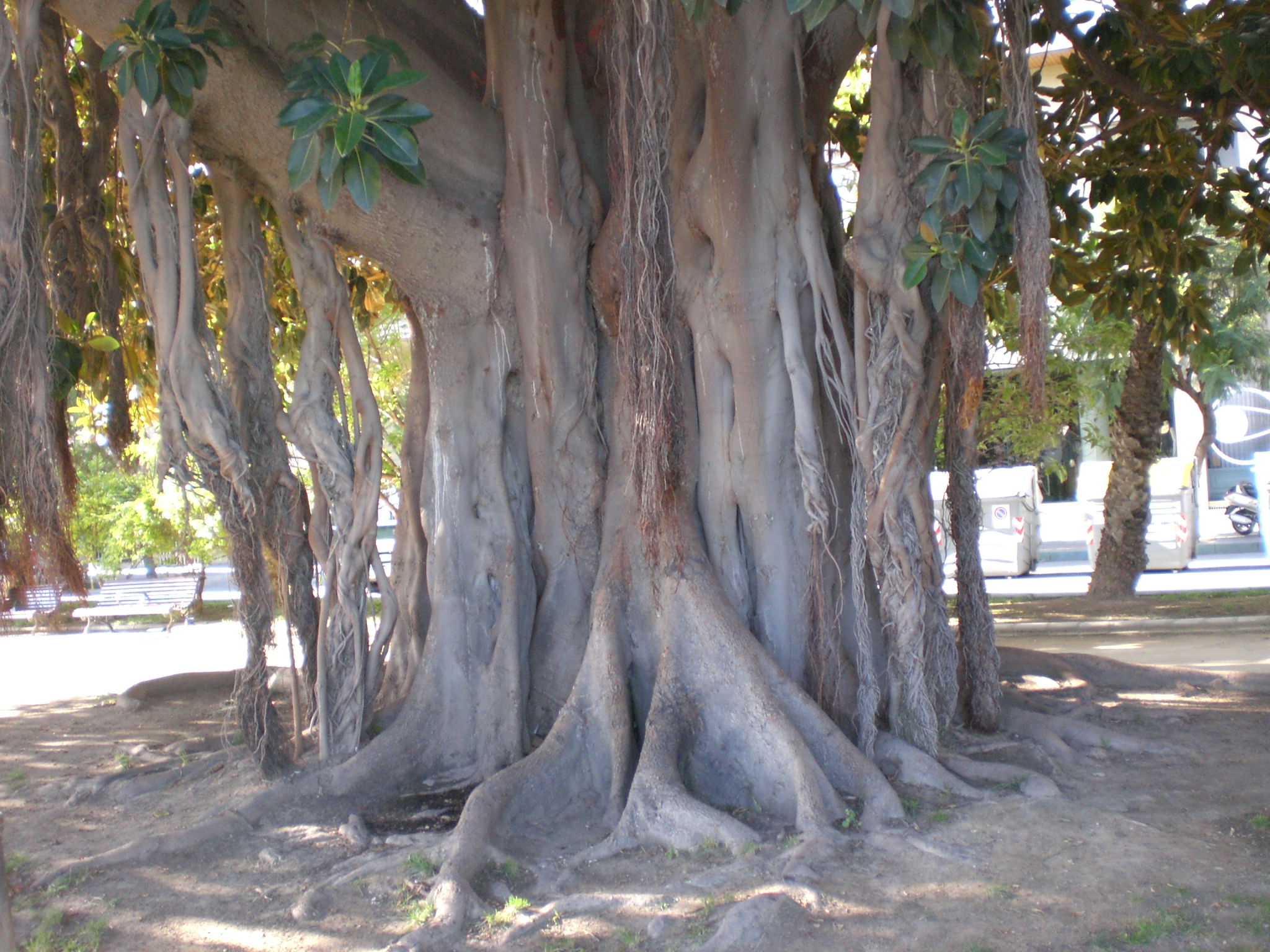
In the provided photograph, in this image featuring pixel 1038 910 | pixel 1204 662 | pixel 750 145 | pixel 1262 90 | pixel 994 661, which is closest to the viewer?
pixel 1038 910

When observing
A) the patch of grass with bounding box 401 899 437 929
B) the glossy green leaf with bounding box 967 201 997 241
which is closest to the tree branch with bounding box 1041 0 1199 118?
the glossy green leaf with bounding box 967 201 997 241

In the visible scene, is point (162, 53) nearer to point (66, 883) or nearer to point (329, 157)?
point (329, 157)

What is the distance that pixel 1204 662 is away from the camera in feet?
24.7

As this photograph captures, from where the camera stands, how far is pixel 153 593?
14383 millimetres

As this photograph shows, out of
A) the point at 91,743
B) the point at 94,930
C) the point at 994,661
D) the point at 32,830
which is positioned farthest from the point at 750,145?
the point at 91,743

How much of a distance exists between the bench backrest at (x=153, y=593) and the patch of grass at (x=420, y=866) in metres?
11.4

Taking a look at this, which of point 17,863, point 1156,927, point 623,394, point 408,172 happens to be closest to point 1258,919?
point 1156,927

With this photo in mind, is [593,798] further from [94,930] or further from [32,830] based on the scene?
[32,830]

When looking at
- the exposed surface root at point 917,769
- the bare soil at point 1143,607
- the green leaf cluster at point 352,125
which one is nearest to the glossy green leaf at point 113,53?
the green leaf cluster at point 352,125

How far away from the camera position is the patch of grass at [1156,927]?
2.96m

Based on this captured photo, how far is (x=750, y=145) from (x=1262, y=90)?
10.8 ft

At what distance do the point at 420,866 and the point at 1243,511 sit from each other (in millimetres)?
20071

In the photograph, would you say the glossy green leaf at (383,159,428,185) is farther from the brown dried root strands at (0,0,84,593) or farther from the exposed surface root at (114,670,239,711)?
the exposed surface root at (114,670,239,711)

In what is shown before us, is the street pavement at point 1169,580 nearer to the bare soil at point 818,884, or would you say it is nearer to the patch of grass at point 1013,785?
the patch of grass at point 1013,785
